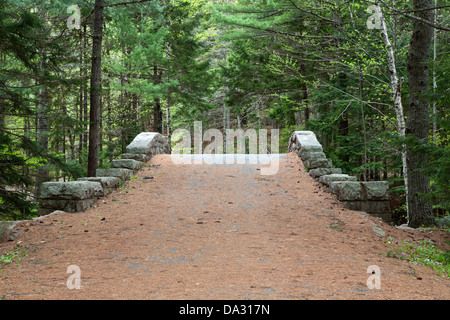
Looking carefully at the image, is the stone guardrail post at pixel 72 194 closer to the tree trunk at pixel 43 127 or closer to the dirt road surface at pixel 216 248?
the dirt road surface at pixel 216 248

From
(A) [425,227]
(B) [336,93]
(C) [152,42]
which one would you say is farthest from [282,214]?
(C) [152,42]

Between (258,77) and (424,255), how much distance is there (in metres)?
12.1

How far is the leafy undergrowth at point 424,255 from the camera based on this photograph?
14.7 feet

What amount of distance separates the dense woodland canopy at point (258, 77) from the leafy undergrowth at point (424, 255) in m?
0.75

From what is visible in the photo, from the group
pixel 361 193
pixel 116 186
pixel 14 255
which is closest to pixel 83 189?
pixel 116 186

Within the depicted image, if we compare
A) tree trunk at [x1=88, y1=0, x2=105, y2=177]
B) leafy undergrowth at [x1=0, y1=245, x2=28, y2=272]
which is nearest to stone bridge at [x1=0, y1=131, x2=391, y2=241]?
tree trunk at [x1=88, y1=0, x2=105, y2=177]

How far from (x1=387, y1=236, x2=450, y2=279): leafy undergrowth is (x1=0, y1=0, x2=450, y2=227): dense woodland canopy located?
0.75m

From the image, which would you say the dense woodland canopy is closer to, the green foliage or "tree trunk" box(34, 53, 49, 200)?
"tree trunk" box(34, 53, 49, 200)

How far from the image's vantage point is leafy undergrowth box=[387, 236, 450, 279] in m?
4.48

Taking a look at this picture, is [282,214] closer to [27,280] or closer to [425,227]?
[425,227]

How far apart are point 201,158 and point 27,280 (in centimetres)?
784

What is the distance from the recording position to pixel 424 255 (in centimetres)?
492

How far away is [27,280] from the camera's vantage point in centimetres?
362

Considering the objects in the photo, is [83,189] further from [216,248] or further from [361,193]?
[361,193]
